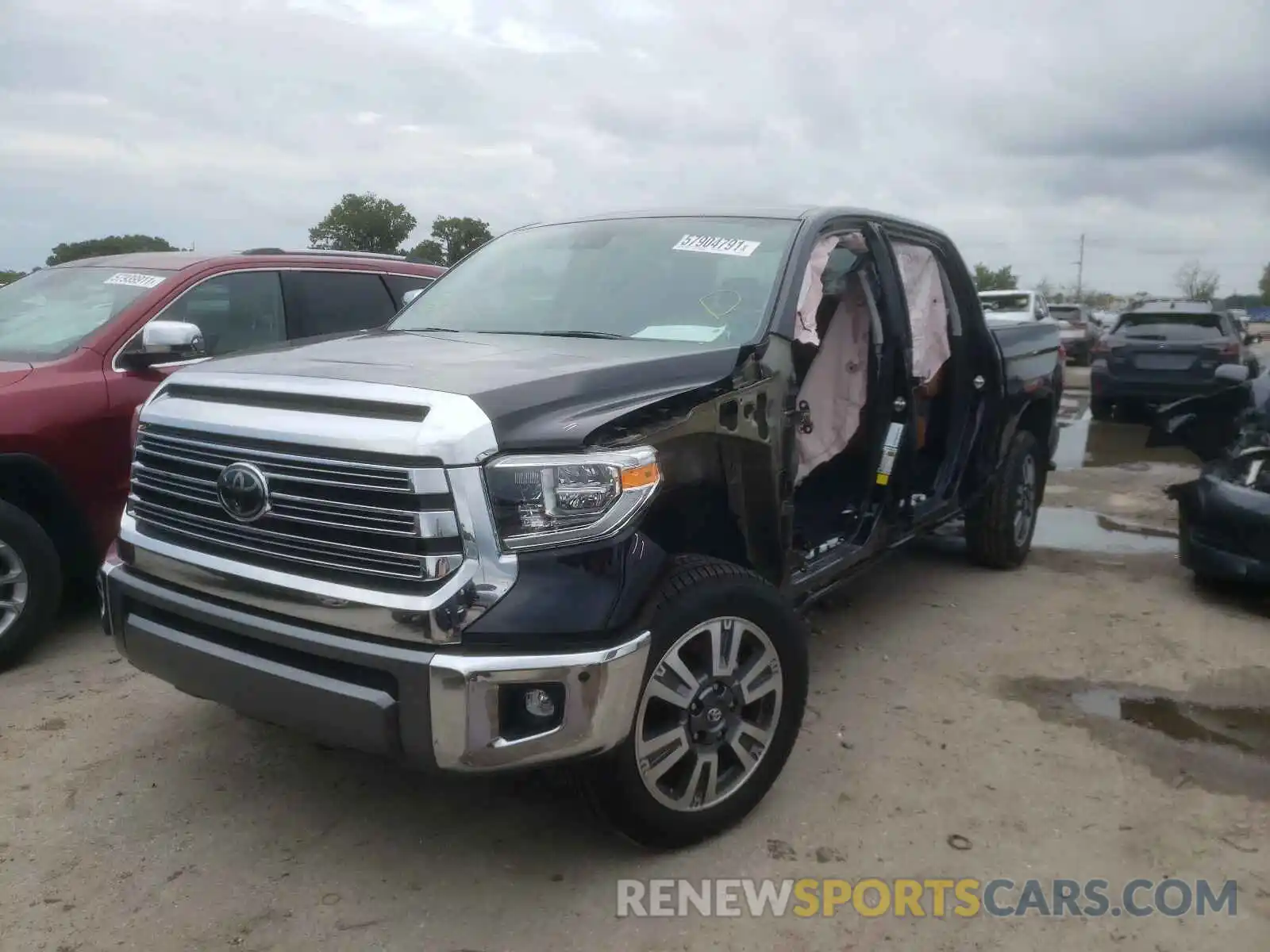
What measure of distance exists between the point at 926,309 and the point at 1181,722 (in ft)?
7.17

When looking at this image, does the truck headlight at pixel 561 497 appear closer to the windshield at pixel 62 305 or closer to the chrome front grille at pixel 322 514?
the chrome front grille at pixel 322 514

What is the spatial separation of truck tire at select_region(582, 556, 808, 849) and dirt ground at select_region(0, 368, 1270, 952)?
180 millimetres

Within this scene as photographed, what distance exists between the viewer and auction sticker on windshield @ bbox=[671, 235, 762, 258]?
12.4 ft

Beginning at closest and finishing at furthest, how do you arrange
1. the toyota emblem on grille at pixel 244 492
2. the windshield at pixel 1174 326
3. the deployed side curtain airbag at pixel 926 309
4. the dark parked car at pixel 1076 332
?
the toyota emblem on grille at pixel 244 492 < the deployed side curtain airbag at pixel 926 309 < the windshield at pixel 1174 326 < the dark parked car at pixel 1076 332

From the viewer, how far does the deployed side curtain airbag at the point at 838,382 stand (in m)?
4.47

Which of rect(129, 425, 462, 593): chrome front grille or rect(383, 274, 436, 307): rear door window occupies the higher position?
rect(383, 274, 436, 307): rear door window

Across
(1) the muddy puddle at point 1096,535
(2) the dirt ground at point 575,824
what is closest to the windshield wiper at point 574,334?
(2) the dirt ground at point 575,824

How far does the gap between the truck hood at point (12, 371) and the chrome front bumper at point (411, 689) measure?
228 centimetres

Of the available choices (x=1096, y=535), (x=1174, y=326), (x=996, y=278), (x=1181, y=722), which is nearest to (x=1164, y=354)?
(x=1174, y=326)

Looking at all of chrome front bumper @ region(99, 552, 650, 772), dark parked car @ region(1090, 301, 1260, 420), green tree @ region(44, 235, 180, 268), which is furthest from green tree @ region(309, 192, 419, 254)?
chrome front bumper @ region(99, 552, 650, 772)

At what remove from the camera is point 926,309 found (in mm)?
4977

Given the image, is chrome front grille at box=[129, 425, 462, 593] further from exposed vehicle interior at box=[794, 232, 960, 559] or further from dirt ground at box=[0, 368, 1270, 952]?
exposed vehicle interior at box=[794, 232, 960, 559]

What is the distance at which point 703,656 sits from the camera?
2898 millimetres

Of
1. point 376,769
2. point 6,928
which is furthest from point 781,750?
point 6,928
